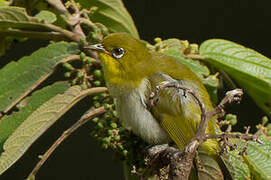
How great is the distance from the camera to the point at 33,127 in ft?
4.69

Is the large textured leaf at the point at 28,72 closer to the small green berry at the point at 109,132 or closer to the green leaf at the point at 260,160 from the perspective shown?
the small green berry at the point at 109,132

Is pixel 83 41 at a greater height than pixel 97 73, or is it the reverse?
pixel 83 41

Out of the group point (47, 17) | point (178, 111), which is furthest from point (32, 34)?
point (178, 111)

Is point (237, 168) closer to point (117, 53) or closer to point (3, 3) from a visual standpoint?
point (117, 53)

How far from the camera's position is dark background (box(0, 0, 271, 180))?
12.5ft

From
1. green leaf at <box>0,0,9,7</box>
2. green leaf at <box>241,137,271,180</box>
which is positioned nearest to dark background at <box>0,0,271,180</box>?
green leaf at <box>0,0,9,7</box>

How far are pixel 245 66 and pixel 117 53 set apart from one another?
0.44 m

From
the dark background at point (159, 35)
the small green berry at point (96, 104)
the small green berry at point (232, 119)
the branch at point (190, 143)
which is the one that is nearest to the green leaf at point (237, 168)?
the small green berry at point (232, 119)

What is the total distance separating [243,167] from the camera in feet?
4.77

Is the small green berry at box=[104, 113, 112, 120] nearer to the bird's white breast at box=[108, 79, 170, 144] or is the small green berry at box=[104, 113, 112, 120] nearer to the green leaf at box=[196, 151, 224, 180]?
the bird's white breast at box=[108, 79, 170, 144]

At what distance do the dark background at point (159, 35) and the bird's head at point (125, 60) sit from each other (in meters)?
1.94

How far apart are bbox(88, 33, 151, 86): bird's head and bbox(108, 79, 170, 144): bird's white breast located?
0.04 m

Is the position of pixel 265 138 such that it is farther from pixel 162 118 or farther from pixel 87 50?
pixel 87 50

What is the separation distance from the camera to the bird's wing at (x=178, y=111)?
1698 millimetres
